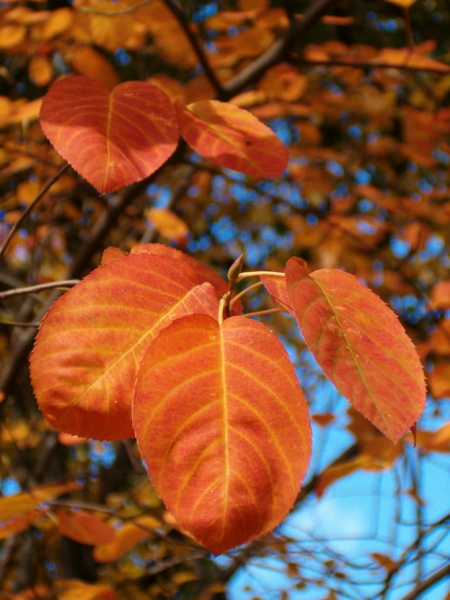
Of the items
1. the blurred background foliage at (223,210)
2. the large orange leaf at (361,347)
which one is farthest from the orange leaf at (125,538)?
the large orange leaf at (361,347)

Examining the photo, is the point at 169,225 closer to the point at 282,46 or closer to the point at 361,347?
the point at 282,46

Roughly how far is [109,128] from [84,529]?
76cm

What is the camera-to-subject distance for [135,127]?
736mm

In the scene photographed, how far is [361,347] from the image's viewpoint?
49cm

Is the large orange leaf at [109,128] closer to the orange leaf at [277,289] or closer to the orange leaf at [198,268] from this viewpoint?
the orange leaf at [198,268]

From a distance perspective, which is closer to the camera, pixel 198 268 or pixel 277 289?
pixel 277 289

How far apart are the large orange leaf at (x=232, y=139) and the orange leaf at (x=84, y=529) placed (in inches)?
28.9

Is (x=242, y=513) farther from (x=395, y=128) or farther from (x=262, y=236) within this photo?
(x=395, y=128)

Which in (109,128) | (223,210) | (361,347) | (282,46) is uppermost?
(109,128)

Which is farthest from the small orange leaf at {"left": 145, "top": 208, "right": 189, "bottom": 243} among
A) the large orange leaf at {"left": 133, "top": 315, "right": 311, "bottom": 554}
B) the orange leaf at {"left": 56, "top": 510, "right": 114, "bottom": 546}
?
the large orange leaf at {"left": 133, "top": 315, "right": 311, "bottom": 554}

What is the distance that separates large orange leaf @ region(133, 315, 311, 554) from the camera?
45 cm

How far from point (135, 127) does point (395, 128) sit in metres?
3.40

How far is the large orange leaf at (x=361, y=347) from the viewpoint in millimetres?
451

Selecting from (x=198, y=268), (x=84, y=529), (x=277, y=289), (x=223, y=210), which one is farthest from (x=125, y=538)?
(x=223, y=210)
